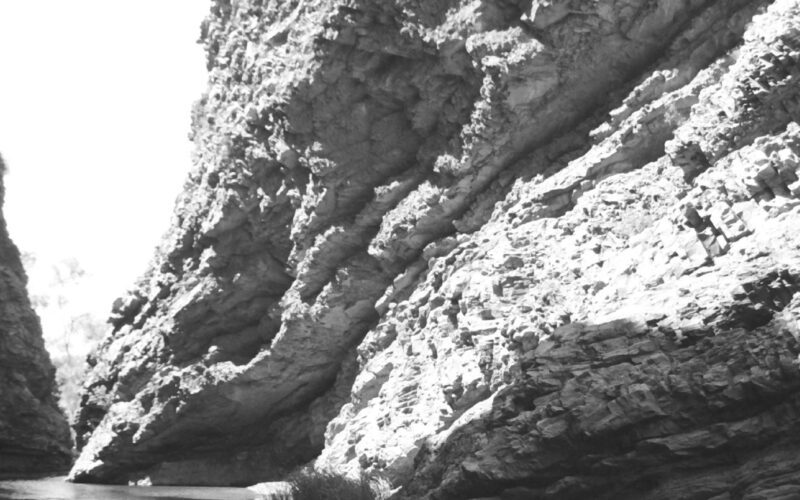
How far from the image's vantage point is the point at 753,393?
1027 cm

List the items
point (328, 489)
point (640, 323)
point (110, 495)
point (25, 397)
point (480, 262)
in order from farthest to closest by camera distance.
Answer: point (25, 397), point (110, 495), point (480, 262), point (328, 489), point (640, 323)

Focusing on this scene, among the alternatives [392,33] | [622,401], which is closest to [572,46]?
[392,33]

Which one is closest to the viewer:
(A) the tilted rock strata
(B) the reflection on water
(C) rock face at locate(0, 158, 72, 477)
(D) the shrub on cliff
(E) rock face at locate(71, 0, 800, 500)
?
(A) the tilted rock strata

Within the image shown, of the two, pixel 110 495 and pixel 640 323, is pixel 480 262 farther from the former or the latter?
pixel 110 495

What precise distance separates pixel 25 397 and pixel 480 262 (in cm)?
2426

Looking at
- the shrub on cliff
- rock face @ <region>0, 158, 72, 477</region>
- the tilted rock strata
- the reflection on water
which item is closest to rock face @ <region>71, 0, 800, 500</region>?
the tilted rock strata

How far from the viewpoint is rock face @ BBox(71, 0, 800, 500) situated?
1128cm

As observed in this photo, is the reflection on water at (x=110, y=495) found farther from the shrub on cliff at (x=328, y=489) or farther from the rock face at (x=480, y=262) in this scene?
the shrub on cliff at (x=328, y=489)

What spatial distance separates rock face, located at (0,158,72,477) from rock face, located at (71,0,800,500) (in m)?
2.30

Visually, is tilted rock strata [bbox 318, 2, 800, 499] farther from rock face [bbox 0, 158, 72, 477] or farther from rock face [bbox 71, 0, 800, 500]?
rock face [bbox 0, 158, 72, 477]

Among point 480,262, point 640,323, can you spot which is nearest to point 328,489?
point 640,323

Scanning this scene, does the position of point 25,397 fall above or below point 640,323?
above

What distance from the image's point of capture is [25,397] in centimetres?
3672

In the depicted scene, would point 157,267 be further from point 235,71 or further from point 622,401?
point 622,401
